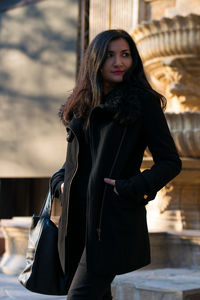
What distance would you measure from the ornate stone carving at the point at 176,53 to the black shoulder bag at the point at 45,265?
3.03 m

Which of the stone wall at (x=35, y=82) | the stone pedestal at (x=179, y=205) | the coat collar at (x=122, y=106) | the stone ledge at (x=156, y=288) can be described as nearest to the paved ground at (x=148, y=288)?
the stone ledge at (x=156, y=288)

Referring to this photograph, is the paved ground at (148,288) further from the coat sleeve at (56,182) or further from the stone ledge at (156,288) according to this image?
the coat sleeve at (56,182)

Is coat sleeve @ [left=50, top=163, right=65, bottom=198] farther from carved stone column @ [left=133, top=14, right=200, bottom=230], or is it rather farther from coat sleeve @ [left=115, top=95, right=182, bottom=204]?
carved stone column @ [left=133, top=14, right=200, bottom=230]

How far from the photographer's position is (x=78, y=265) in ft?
4.34

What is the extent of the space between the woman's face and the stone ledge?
3.68 feet

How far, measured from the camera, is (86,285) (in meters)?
1.25

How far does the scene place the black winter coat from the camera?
1242mm

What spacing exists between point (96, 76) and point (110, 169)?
29 cm

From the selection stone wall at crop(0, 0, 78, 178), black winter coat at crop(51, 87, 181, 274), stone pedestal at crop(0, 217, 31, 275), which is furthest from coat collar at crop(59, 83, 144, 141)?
stone wall at crop(0, 0, 78, 178)

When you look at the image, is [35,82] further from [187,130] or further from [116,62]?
[116,62]

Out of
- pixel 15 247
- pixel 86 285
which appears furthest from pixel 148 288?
pixel 15 247

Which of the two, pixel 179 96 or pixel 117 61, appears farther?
pixel 179 96

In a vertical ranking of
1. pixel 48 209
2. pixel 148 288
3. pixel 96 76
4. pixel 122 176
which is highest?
pixel 96 76

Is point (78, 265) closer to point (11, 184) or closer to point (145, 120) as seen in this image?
point (145, 120)
